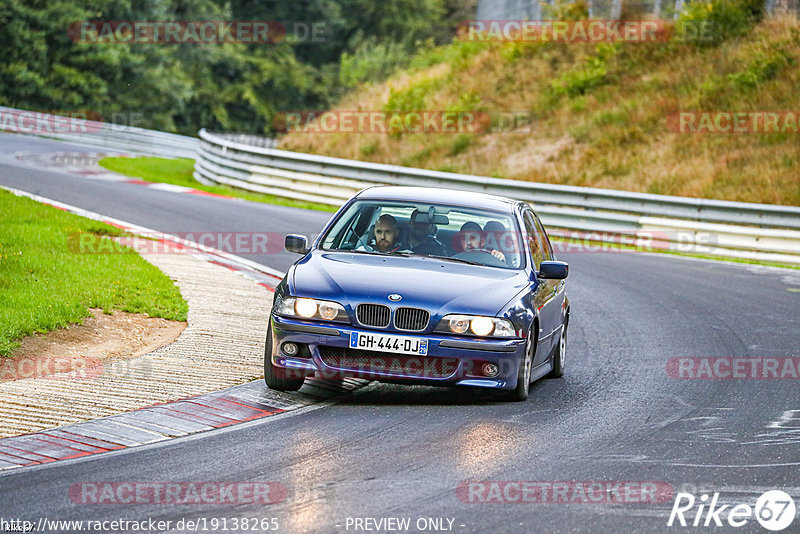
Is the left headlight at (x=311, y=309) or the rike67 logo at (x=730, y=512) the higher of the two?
the left headlight at (x=311, y=309)

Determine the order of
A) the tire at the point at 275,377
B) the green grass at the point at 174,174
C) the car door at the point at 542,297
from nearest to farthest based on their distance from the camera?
1. the tire at the point at 275,377
2. the car door at the point at 542,297
3. the green grass at the point at 174,174

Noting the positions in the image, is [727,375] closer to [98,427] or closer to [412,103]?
[98,427]

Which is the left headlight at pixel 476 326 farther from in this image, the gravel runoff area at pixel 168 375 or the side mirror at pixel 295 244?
the gravel runoff area at pixel 168 375

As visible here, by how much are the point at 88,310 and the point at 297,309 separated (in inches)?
134

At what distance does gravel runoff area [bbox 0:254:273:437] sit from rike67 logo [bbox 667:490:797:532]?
384 cm

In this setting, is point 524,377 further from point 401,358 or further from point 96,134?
point 96,134

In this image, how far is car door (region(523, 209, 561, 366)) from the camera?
30.8 feet

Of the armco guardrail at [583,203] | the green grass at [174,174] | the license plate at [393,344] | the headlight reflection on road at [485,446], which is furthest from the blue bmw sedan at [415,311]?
the green grass at [174,174]

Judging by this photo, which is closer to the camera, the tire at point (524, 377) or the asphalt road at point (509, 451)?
the asphalt road at point (509, 451)

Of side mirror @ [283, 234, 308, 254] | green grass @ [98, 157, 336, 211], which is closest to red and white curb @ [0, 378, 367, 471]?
side mirror @ [283, 234, 308, 254]

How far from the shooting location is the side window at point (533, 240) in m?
10.1

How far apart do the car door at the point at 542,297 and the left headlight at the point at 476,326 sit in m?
0.69

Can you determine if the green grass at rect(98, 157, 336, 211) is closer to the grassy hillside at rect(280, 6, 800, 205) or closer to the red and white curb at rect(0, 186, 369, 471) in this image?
the grassy hillside at rect(280, 6, 800, 205)

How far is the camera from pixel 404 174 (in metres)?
25.7
